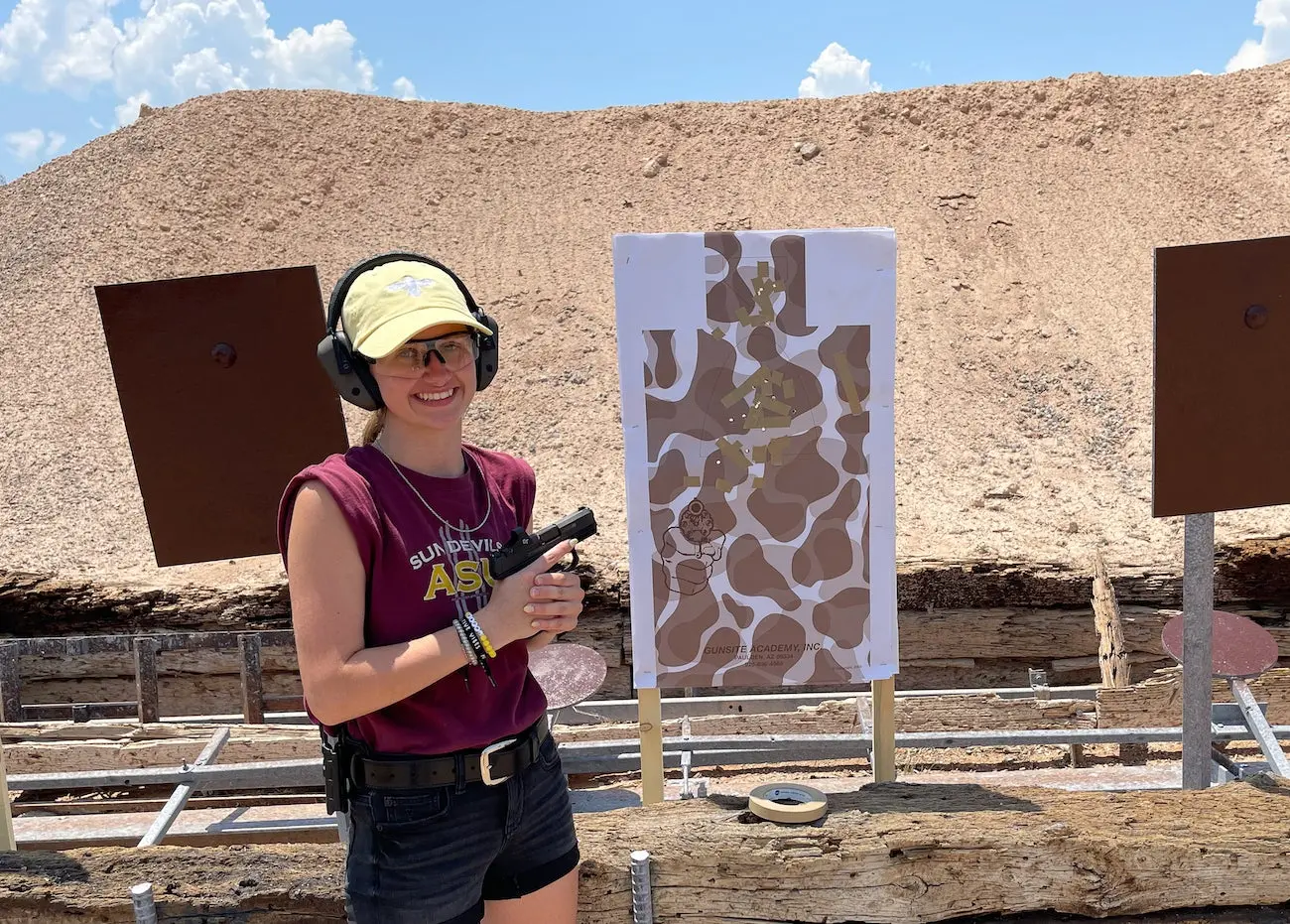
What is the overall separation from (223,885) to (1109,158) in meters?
26.9

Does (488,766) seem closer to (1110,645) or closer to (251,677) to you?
(251,677)

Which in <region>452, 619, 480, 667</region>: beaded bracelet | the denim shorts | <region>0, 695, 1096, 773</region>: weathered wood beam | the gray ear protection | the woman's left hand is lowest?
<region>0, 695, 1096, 773</region>: weathered wood beam

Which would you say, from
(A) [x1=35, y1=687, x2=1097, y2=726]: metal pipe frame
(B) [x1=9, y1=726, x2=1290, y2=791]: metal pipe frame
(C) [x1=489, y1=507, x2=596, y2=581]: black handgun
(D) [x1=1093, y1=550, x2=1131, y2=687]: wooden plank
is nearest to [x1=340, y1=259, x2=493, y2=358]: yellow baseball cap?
(C) [x1=489, y1=507, x2=596, y2=581]: black handgun

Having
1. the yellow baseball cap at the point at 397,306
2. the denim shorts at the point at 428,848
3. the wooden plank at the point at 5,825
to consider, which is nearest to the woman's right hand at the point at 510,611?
the denim shorts at the point at 428,848

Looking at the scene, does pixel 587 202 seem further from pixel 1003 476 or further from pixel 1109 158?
pixel 1003 476

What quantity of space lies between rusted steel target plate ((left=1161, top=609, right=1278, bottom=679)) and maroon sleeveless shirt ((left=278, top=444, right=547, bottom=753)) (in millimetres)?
3515

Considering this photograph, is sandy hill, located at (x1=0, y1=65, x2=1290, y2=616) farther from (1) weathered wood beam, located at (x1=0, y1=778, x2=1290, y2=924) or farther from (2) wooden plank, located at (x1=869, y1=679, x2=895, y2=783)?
(1) weathered wood beam, located at (x1=0, y1=778, x2=1290, y2=924)

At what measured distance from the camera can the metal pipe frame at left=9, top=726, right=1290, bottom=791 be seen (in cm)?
450

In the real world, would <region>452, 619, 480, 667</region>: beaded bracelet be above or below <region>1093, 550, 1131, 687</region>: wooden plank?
above

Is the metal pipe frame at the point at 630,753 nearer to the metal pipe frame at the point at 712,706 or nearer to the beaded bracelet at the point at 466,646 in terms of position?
the metal pipe frame at the point at 712,706

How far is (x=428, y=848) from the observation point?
5.96 feet

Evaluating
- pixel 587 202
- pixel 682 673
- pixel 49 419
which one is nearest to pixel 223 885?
pixel 682 673

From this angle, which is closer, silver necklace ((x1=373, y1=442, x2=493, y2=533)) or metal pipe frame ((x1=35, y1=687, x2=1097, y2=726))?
silver necklace ((x1=373, y1=442, x2=493, y2=533))

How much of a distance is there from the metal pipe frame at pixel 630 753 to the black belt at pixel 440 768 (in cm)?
275
